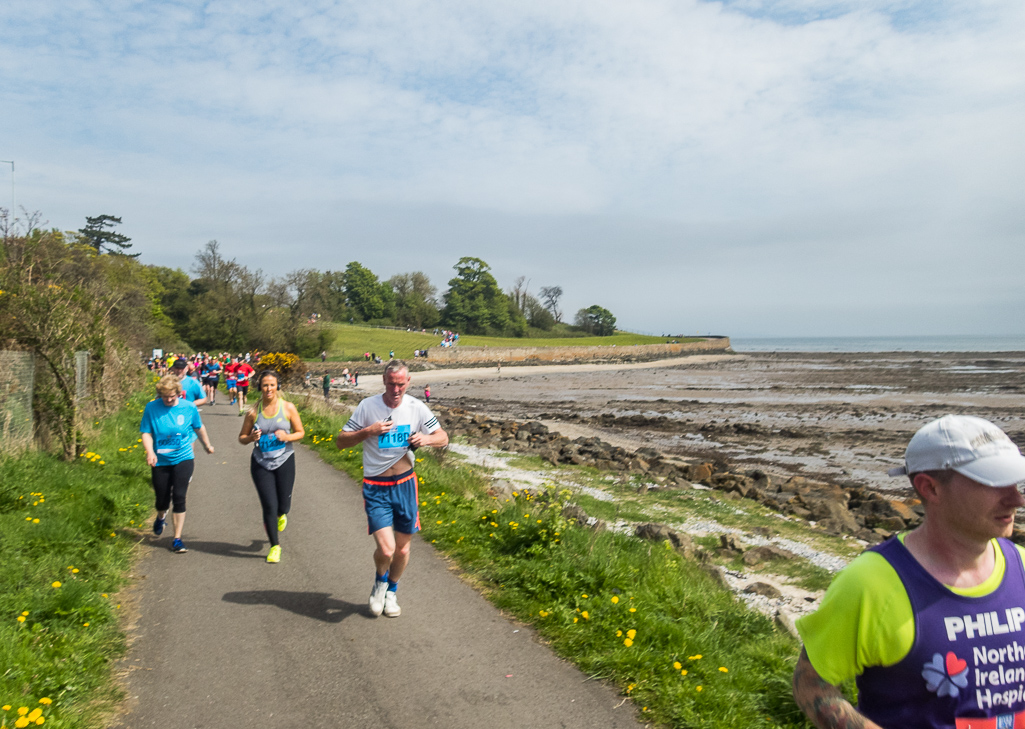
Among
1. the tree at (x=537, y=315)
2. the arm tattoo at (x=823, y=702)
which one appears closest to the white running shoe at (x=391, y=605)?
the arm tattoo at (x=823, y=702)

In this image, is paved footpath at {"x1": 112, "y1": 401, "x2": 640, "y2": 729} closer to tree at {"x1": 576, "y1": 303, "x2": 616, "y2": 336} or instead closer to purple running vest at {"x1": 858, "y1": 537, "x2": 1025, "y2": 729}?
purple running vest at {"x1": 858, "y1": 537, "x2": 1025, "y2": 729}

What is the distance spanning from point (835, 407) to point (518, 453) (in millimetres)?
24462

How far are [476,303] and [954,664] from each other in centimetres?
11875

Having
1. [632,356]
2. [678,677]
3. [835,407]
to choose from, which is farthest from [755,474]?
[632,356]

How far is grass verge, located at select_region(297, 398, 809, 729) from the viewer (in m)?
4.23

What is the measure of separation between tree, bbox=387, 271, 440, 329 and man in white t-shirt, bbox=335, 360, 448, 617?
353 feet

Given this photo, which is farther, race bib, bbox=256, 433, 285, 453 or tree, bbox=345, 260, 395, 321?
tree, bbox=345, 260, 395, 321

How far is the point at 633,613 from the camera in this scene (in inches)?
208

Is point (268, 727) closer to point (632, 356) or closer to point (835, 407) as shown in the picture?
point (835, 407)

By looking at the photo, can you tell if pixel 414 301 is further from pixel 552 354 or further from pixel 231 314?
pixel 231 314

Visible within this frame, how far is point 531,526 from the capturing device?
7086mm

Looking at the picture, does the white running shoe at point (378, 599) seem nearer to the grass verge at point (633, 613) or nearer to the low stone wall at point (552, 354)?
the grass verge at point (633, 613)

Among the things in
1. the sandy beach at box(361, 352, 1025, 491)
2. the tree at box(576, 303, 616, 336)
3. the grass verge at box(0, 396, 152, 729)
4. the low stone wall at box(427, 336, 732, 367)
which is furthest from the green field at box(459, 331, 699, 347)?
the grass verge at box(0, 396, 152, 729)

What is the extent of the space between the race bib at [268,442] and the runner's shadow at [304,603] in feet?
4.91
